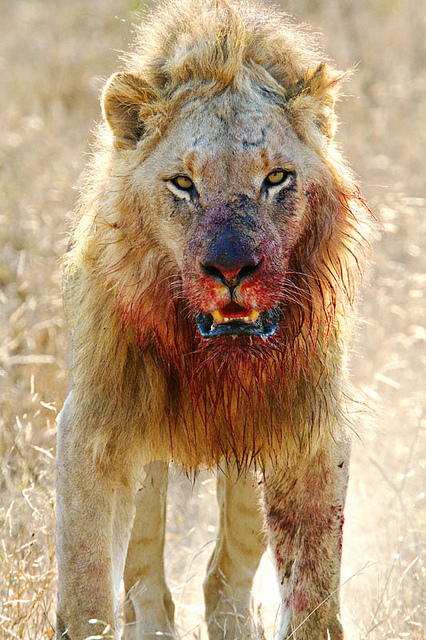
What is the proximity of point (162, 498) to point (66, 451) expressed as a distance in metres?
1.32

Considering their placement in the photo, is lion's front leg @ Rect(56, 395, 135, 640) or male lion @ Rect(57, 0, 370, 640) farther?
lion's front leg @ Rect(56, 395, 135, 640)

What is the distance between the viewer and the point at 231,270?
259 cm

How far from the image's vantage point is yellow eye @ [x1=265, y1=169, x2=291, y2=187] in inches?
112

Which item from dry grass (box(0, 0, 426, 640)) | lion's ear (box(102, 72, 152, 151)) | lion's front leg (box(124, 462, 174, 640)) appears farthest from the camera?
lion's front leg (box(124, 462, 174, 640))

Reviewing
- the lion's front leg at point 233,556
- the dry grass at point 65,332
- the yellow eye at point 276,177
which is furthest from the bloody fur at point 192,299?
the lion's front leg at point 233,556

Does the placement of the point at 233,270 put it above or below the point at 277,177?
below

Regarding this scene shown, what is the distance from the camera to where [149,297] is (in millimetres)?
3012

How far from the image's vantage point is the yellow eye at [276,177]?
9.34ft

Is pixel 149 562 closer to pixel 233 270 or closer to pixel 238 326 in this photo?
pixel 238 326

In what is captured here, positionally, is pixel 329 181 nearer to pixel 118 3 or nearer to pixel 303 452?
pixel 303 452

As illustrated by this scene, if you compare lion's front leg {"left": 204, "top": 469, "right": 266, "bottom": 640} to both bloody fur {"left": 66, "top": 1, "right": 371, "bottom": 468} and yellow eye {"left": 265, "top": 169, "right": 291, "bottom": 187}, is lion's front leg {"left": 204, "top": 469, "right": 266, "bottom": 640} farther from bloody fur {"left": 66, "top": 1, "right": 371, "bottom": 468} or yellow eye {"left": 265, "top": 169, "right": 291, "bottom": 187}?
yellow eye {"left": 265, "top": 169, "right": 291, "bottom": 187}

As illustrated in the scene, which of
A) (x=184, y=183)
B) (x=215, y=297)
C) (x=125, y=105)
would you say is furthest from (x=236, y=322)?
(x=125, y=105)

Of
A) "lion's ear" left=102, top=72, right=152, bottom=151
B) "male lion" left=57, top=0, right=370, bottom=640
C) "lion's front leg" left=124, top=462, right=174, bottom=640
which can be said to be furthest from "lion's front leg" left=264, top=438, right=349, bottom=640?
"lion's ear" left=102, top=72, right=152, bottom=151

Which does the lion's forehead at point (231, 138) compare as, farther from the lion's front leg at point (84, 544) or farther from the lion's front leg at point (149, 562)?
the lion's front leg at point (149, 562)
